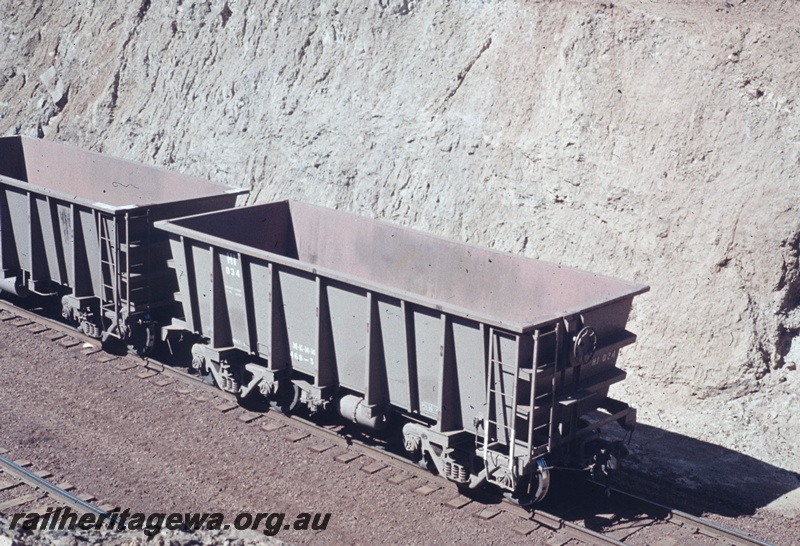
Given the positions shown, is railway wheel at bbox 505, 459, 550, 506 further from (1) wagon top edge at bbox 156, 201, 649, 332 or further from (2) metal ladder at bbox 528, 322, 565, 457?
(1) wagon top edge at bbox 156, 201, 649, 332

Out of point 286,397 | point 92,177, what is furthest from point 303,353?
point 92,177

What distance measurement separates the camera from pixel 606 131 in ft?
48.2

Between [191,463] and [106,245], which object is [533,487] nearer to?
[191,463]

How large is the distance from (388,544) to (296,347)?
308 centimetres

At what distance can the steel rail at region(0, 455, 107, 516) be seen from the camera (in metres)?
9.66

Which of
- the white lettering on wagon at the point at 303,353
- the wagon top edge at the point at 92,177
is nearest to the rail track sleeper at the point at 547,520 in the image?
the white lettering on wagon at the point at 303,353

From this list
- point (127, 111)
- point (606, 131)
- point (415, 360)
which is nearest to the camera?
point (415, 360)

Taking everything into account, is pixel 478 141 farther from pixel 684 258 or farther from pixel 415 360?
pixel 415 360

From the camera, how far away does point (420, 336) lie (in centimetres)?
1018

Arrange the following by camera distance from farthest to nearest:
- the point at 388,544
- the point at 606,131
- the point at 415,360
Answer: the point at 606,131, the point at 415,360, the point at 388,544

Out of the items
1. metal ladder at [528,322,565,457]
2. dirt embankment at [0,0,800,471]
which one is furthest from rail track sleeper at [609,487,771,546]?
dirt embankment at [0,0,800,471]

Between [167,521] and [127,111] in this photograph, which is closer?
[167,521]

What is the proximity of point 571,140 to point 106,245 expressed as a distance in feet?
23.9

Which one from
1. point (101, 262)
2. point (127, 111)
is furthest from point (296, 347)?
point (127, 111)
